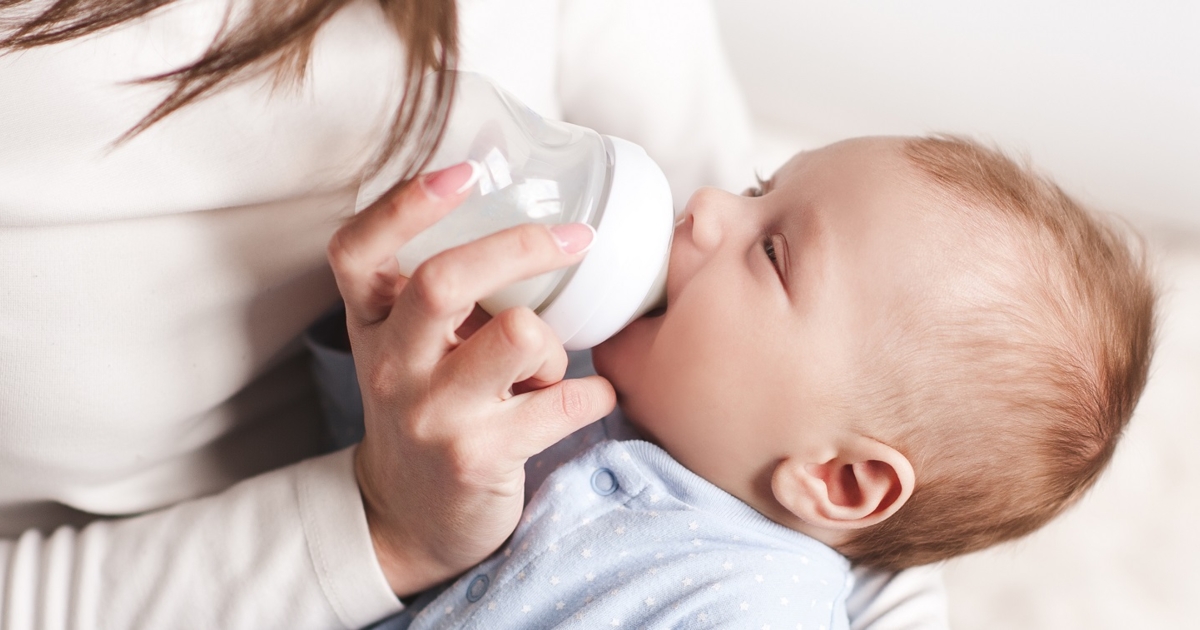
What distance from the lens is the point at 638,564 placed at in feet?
2.81

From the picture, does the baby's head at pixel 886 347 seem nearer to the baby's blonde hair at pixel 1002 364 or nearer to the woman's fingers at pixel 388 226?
the baby's blonde hair at pixel 1002 364

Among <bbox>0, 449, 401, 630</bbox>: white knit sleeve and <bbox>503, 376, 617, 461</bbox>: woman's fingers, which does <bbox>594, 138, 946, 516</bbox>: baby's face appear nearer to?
<bbox>503, 376, 617, 461</bbox>: woman's fingers

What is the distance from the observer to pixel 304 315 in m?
0.90

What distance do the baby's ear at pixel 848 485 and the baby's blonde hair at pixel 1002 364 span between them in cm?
2

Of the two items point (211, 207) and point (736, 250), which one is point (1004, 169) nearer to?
point (736, 250)

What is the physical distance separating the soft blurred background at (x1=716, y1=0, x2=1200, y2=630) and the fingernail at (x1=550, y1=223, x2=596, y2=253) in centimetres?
82

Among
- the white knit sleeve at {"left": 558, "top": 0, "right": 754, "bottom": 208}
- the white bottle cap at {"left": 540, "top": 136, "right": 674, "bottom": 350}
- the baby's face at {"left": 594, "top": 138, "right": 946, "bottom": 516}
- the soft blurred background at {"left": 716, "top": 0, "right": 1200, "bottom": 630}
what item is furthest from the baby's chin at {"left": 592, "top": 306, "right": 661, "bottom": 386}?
the soft blurred background at {"left": 716, "top": 0, "right": 1200, "bottom": 630}

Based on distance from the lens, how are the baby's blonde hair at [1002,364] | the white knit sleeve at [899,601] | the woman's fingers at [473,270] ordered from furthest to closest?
the white knit sleeve at [899,601]
the baby's blonde hair at [1002,364]
the woman's fingers at [473,270]

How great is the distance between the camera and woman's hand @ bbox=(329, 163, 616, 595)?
0.62m

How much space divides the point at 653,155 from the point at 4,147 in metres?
0.71

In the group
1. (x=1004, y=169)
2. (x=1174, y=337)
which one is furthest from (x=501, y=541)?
(x=1174, y=337)

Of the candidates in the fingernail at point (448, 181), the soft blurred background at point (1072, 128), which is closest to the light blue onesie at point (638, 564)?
the fingernail at point (448, 181)

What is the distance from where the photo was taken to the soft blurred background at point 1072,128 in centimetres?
122

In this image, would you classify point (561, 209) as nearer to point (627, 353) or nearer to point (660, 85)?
point (627, 353)
